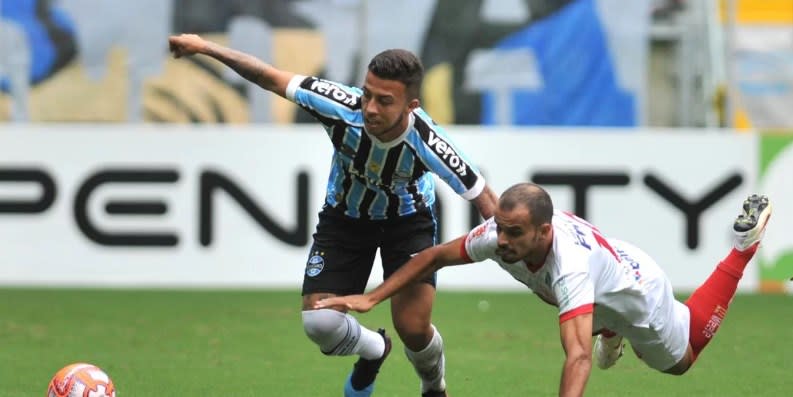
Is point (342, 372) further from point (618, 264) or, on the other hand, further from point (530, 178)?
point (530, 178)

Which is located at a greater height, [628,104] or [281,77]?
[281,77]

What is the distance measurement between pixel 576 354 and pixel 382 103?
1680mm

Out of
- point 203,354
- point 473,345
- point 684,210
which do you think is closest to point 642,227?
point 684,210

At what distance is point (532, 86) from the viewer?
58.9ft

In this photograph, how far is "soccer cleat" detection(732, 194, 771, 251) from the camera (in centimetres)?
848

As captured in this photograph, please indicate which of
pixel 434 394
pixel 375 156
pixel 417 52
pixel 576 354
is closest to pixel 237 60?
pixel 375 156

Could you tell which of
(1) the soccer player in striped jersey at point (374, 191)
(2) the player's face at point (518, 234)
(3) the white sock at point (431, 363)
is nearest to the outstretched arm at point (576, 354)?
(2) the player's face at point (518, 234)

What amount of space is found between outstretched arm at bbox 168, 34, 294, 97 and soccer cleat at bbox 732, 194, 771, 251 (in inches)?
106

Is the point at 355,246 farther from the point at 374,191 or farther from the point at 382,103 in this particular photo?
the point at 382,103

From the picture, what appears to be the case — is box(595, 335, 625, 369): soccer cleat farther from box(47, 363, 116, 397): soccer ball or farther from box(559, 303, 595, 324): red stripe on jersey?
box(47, 363, 116, 397): soccer ball

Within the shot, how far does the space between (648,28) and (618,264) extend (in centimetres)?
1112

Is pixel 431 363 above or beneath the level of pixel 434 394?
above

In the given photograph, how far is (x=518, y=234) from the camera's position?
6.67 metres

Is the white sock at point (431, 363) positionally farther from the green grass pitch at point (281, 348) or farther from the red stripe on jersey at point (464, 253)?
the red stripe on jersey at point (464, 253)
